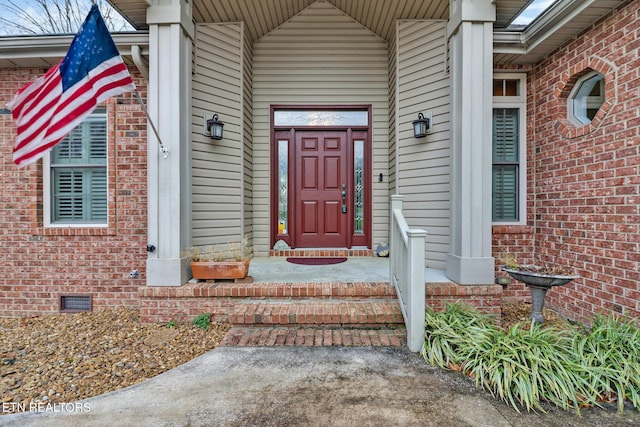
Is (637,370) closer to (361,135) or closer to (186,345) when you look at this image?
(186,345)

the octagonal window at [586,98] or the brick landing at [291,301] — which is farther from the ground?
the octagonal window at [586,98]

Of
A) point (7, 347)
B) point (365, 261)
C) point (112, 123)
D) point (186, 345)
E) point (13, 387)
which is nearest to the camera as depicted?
point (13, 387)

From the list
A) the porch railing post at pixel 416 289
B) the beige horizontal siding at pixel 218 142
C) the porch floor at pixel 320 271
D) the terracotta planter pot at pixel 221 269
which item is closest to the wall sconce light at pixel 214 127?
the beige horizontal siding at pixel 218 142

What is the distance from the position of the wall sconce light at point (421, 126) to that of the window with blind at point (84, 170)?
3.75 metres

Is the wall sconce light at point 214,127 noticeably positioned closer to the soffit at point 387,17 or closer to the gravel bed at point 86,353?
the soffit at point 387,17

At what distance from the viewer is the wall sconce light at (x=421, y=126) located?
3.73m

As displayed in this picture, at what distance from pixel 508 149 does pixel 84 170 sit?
5.19 metres

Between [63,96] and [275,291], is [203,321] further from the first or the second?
[63,96]

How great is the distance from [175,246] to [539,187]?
13.7ft

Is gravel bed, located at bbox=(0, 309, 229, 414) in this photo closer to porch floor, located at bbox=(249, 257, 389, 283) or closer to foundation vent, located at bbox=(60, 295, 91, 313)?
foundation vent, located at bbox=(60, 295, 91, 313)

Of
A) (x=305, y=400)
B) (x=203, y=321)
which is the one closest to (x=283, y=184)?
(x=203, y=321)

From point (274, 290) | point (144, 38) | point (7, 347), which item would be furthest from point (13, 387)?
point (144, 38)

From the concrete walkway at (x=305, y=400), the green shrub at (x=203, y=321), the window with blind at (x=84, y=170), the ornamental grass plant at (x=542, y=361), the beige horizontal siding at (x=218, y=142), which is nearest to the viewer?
the concrete walkway at (x=305, y=400)

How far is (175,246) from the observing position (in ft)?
10.2
